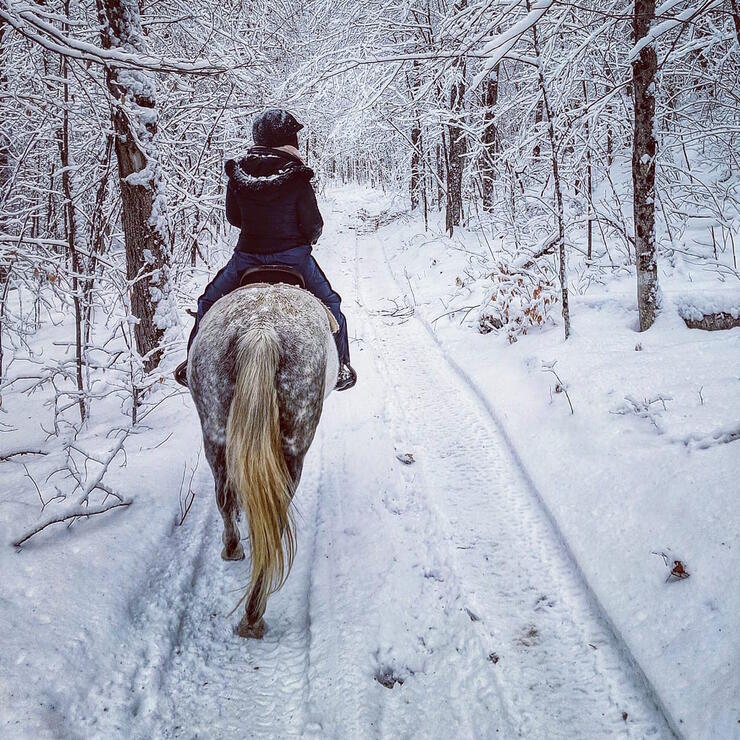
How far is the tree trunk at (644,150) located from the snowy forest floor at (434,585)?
0.80m

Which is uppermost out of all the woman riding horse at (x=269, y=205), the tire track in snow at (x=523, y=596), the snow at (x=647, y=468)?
the woman riding horse at (x=269, y=205)

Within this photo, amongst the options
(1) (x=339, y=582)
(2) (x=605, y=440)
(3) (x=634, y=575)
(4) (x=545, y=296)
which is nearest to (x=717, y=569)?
(3) (x=634, y=575)

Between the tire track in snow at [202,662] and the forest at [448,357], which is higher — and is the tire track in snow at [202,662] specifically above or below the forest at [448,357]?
below

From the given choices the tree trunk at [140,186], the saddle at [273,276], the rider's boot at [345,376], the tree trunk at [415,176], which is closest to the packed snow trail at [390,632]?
the rider's boot at [345,376]

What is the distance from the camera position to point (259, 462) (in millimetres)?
2203

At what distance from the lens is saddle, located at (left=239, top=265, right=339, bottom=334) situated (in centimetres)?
316

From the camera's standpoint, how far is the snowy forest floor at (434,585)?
1.91 metres

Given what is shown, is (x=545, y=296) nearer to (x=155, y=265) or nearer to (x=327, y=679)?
(x=155, y=265)

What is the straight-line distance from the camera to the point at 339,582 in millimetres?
2658

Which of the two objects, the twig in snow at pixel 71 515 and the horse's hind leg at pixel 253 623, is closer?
the horse's hind leg at pixel 253 623

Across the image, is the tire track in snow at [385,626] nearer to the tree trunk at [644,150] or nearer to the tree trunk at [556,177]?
the tree trunk at [556,177]

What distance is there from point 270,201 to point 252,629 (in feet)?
8.72

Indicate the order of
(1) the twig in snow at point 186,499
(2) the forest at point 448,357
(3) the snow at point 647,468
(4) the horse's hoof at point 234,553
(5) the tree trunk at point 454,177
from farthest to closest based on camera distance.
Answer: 1. (5) the tree trunk at point 454,177
2. (1) the twig in snow at point 186,499
3. (4) the horse's hoof at point 234,553
4. (2) the forest at point 448,357
5. (3) the snow at point 647,468

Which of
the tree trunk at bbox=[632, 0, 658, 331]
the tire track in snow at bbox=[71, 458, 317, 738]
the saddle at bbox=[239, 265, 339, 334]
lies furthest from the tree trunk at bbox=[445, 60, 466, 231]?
the tire track in snow at bbox=[71, 458, 317, 738]
